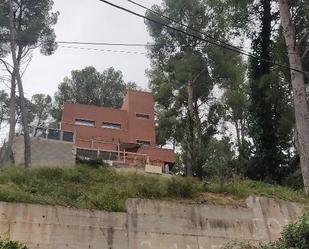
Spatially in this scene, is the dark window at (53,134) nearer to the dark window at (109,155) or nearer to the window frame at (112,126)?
the dark window at (109,155)

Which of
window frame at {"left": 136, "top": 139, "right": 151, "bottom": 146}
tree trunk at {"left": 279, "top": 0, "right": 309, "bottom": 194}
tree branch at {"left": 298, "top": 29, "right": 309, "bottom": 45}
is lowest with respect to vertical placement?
tree trunk at {"left": 279, "top": 0, "right": 309, "bottom": 194}

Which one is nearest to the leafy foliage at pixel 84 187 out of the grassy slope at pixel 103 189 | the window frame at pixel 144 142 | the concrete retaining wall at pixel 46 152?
the grassy slope at pixel 103 189

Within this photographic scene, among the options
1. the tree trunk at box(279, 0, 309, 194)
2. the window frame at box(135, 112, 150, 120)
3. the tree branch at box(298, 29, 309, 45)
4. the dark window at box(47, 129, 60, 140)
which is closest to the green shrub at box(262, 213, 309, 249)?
the tree trunk at box(279, 0, 309, 194)

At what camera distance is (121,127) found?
34.2 m

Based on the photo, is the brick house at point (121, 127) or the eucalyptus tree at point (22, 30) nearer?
the eucalyptus tree at point (22, 30)

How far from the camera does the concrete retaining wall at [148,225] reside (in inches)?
434

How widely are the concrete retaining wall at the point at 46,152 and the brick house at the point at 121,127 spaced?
20.4 feet

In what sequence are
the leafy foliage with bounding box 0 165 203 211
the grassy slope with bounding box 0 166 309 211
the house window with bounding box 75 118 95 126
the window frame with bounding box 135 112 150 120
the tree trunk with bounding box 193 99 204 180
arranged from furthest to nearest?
the window frame with bounding box 135 112 150 120 < the house window with bounding box 75 118 95 126 < the tree trunk with bounding box 193 99 204 180 < the grassy slope with bounding box 0 166 309 211 < the leafy foliage with bounding box 0 165 203 211

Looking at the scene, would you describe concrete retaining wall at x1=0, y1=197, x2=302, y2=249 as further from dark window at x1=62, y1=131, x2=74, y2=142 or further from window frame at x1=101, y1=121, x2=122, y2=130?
window frame at x1=101, y1=121, x2=122, y2=130

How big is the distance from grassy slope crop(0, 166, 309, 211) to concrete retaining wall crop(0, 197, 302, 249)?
316mm

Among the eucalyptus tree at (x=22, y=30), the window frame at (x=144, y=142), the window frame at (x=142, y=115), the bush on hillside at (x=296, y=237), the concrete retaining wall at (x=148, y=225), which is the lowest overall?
the bush on hillside at (x=296, y=237)

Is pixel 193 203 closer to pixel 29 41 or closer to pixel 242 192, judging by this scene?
pixel 242 192

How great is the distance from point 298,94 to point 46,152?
1158 cm

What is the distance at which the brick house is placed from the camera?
101 ft
